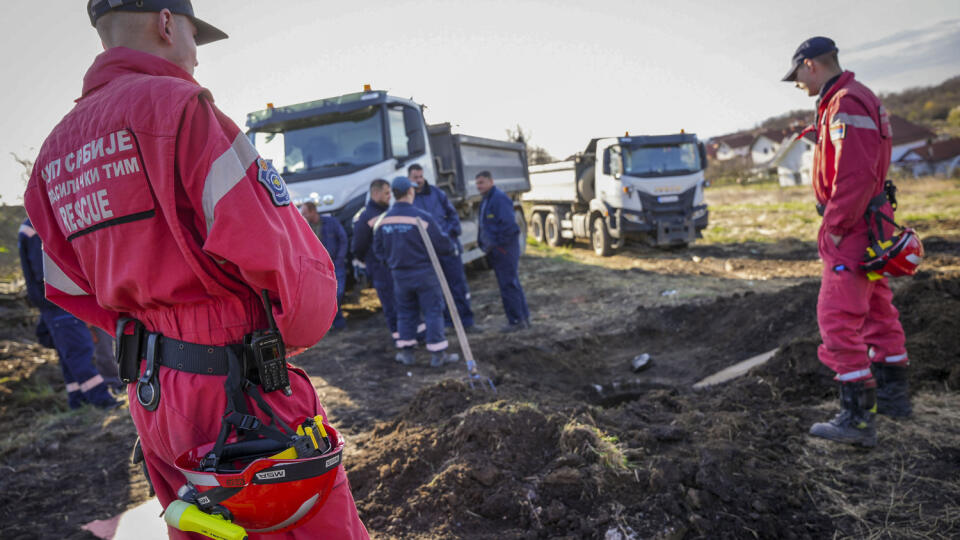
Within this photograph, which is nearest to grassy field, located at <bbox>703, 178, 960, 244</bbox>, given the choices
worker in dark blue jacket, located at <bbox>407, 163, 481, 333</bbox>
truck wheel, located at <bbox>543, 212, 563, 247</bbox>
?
truck wheel, located at <bbox>543, 212, 563, 247</bbox>

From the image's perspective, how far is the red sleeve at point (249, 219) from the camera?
1298mm

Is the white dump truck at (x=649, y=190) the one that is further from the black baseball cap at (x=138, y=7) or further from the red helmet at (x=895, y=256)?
the black baseball cap at (x=138, y=7)

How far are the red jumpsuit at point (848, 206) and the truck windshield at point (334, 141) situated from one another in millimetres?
5610

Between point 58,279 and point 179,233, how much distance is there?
1.95 feet

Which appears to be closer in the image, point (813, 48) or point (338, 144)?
point (813, 48)

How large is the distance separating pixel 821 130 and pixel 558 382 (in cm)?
314

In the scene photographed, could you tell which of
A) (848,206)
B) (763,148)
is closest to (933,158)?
(763,148)

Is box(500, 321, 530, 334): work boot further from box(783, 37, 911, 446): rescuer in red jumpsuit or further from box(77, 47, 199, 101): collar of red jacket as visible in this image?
box(77, 47, 199, 101): collar of red jacket

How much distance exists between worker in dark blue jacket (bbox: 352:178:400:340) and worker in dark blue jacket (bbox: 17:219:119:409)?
2.69m

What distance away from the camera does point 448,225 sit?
7367 mm

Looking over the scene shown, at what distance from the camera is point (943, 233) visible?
1202 centimetres

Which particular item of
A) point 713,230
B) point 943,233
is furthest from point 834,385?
point 713,230

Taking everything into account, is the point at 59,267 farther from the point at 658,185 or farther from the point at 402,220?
the point at 658,185

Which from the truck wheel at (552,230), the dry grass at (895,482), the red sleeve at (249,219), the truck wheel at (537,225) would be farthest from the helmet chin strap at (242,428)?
the truck wheel at (537,225)
